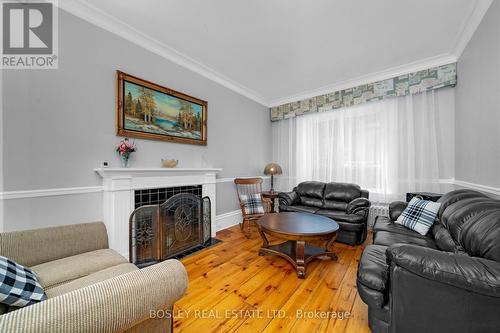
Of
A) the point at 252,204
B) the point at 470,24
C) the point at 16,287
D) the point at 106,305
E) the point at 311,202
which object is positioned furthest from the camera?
the point at 311,202

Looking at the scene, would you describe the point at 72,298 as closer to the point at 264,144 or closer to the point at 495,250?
the point at 495,250

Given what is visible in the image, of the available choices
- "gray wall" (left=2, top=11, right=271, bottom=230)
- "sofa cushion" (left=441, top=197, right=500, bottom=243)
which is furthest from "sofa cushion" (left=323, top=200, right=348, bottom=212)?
"gray wall" (left=2, top=11, right=271, bottom=230)

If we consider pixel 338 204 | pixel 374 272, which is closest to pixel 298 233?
pixel 374 272

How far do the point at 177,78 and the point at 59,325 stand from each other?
3.01 metres

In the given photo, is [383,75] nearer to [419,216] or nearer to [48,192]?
[419,216]

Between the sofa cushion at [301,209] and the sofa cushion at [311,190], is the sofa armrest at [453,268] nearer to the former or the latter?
the sofa cushion at [301,209]

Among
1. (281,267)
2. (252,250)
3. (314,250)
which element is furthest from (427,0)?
(252,250)

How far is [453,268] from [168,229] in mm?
2684

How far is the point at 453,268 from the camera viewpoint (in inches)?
41.2

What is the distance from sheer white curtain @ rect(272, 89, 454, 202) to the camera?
10.1 feet

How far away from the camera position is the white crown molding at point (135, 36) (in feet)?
6.64

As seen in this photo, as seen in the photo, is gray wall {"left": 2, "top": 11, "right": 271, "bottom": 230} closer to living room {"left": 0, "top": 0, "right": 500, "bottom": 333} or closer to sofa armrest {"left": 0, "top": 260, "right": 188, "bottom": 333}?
living room {"left": 0, "top": 0, "right": 500, "bottom": 333}

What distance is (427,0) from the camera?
196 cm

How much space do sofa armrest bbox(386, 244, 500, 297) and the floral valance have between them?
301 centimetres
